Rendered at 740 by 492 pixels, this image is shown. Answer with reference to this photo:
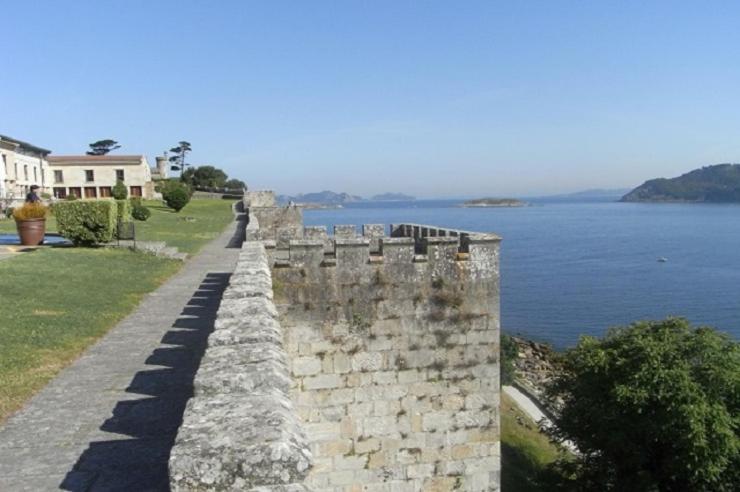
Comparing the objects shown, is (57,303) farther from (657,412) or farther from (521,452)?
(521,452)

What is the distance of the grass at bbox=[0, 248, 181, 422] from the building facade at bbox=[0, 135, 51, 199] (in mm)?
36375

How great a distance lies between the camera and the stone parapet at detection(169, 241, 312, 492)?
2502 millimetres

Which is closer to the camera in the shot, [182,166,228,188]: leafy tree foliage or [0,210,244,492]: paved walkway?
[0,210,244,492]: paved walkway

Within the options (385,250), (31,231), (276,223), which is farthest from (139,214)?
(385,250)

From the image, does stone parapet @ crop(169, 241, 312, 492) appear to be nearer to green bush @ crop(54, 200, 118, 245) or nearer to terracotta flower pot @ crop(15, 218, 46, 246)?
green bush @ crop(54, 200, 118, 245)

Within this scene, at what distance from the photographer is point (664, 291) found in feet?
160

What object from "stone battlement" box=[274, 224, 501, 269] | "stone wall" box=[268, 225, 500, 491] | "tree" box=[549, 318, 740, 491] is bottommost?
"tree" box=[549, 318, 740, 491]

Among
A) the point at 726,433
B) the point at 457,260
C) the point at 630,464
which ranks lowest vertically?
the point at 630,464

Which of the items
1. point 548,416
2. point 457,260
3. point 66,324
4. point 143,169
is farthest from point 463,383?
point 143,169

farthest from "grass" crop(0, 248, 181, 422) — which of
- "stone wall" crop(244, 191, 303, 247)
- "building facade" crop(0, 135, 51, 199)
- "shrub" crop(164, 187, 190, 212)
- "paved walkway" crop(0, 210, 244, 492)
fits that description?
"building facade" crop(0, 135, 51, 199)

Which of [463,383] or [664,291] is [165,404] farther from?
[664,291]

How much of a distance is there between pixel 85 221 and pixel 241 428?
2244 cm

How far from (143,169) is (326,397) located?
239 ft

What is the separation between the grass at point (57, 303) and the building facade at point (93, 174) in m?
56.0
